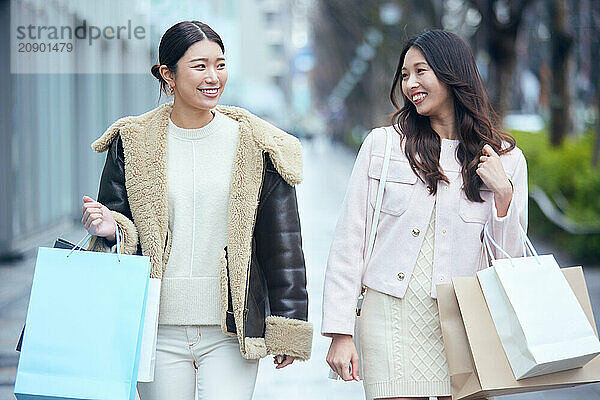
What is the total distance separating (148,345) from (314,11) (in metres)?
42.1

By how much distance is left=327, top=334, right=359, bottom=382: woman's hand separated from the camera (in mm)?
3203

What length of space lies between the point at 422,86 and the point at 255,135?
0.59m

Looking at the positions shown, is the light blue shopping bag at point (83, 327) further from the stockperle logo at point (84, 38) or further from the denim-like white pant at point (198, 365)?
the stockperle logo at point (84, 38)

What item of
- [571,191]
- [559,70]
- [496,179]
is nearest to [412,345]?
[496,179]

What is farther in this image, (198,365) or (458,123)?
(458,123)

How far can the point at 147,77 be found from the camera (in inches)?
345

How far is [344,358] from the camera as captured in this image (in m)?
3.21

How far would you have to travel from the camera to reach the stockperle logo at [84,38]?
787 cm

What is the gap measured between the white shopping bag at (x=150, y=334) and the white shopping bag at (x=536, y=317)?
3.36 feet

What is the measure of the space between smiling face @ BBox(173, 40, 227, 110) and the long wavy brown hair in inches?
26.1

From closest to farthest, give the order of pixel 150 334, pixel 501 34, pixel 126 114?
pixel 150 334, pixel 126 114, pixel 501 34

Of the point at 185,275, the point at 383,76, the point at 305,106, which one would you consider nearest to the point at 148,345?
the point at 185,275

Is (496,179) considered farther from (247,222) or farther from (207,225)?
(207,225)

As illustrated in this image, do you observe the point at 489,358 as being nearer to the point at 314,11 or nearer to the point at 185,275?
the point at 185,275
